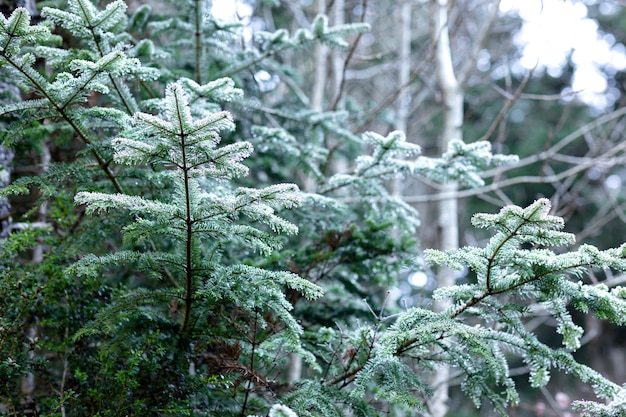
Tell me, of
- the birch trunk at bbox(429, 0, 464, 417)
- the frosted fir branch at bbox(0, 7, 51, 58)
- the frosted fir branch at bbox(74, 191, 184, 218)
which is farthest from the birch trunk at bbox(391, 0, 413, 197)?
the frosted fir branch at bbox(0, 7, 51, 58)

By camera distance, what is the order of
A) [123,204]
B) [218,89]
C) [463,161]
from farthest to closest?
[463,161] → [218,89] → [123,204]

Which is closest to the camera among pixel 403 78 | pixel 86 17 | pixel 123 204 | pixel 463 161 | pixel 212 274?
pixel 123 204

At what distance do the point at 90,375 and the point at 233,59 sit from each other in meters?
1.97

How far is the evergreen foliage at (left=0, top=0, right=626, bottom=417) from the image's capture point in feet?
5.54

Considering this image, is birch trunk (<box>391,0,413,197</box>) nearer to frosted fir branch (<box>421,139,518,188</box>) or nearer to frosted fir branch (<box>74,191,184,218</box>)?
frosted fir branch (<box>421,139,518,188</box>)

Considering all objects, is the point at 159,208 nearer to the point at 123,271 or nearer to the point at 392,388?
the point at 392,388

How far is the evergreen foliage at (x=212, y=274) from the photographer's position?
5.54 ft

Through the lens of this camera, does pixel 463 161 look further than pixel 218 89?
Yes

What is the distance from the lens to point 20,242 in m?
2.23

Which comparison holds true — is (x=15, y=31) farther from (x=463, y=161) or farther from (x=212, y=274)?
(x=463, y=161)

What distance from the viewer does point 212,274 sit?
1.86 m

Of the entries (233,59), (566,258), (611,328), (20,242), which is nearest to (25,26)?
(20,242)

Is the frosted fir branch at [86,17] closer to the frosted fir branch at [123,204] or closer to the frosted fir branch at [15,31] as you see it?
the frosted fir branch at [15,31]

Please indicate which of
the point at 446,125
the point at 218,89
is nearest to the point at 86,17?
the point at 218,89
